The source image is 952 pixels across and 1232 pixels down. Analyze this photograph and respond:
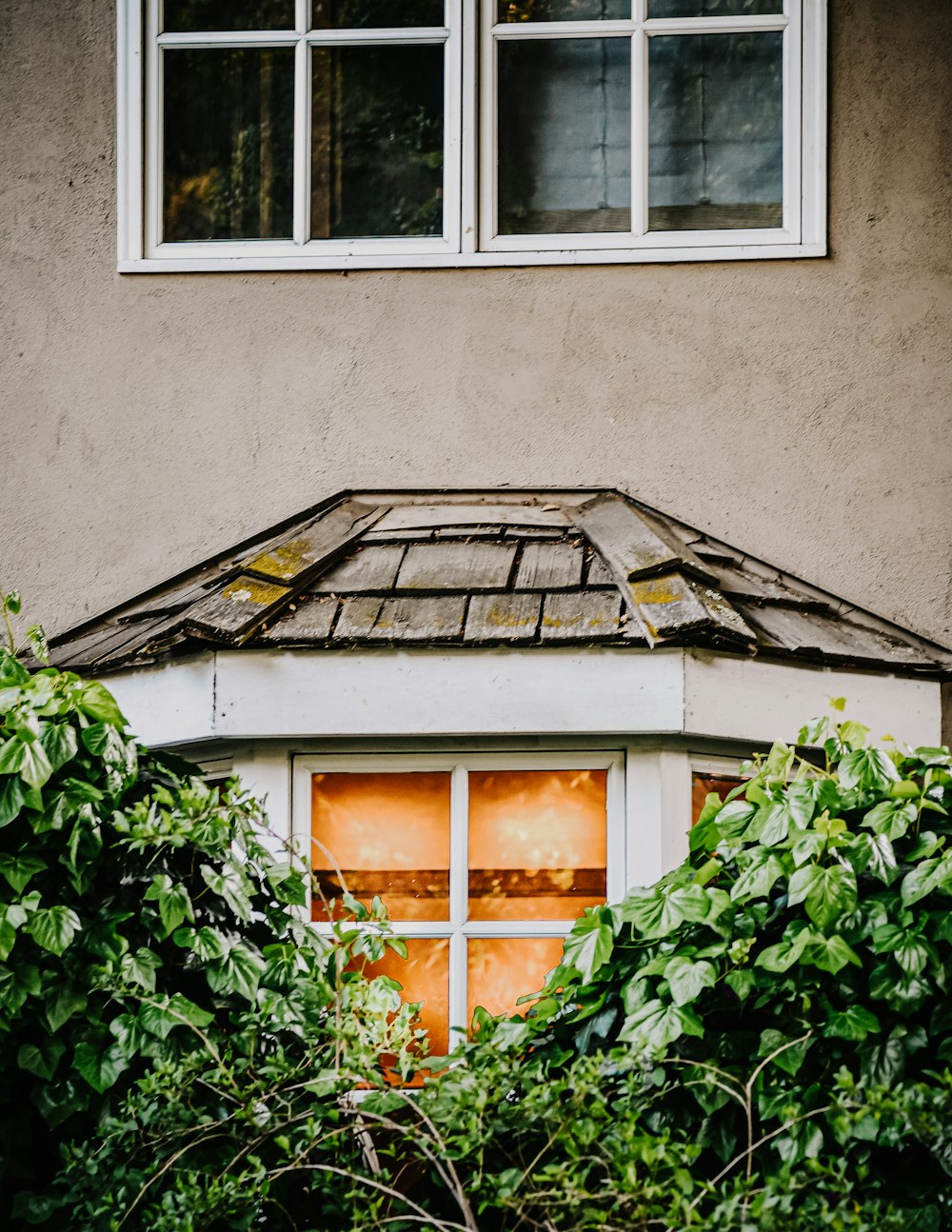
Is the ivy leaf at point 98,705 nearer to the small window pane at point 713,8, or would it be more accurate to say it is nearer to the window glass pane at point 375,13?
the window glass pane at point 375,13

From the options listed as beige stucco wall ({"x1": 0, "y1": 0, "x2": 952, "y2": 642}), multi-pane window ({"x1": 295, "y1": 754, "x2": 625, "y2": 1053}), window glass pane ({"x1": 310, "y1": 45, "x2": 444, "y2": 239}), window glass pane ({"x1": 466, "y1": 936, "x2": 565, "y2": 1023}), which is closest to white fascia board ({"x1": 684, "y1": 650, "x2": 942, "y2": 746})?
multi-pane window ({"x1": 295, "y1": 754, "x2": 625, "y2": 1053})

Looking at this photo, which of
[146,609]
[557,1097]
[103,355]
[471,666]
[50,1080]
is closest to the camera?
[557,1097]

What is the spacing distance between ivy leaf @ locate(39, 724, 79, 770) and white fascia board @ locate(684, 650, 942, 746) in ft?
5.33

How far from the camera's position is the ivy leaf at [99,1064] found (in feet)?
8.44

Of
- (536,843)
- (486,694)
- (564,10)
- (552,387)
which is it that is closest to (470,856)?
(536,843)

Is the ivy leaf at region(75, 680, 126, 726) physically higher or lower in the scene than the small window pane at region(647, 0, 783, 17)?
lower

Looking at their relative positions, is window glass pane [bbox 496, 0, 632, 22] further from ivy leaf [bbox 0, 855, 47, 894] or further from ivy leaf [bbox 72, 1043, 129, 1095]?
ivy leaf [bbox 72, 1043, 129, 1095]

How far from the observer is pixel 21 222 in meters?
4.46

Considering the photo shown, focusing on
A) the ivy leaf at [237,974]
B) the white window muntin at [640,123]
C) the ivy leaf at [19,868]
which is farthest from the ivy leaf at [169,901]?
the white window muntin at [640,123]

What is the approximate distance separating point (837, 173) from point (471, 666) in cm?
212

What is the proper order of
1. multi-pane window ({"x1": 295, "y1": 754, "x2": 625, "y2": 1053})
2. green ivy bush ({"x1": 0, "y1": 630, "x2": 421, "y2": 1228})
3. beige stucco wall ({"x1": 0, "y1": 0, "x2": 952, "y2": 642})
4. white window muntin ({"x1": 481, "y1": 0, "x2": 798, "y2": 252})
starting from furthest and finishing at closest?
white window muntin ({"x1": 481, "y1": 0, "x2": 798, "y2": 252}) < beige stucco wall ({"x1": 0, "y1": 0, "x2": 952, "y2": 642}) < multi-pane window ({"x1": 295, "y1": 754, "x2": 625, "y2": 1053}) < green ivy bush ({"x1": 0, "y1": 630, "x2": 421, "y2": 1228})

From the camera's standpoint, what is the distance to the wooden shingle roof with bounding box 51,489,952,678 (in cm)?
356

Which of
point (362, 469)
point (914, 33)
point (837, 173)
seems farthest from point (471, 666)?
point (914, 33)

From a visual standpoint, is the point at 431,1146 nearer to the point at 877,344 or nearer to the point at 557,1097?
the point at 557,1097
